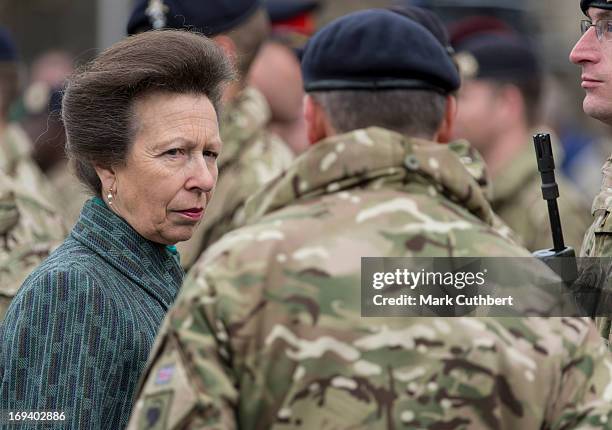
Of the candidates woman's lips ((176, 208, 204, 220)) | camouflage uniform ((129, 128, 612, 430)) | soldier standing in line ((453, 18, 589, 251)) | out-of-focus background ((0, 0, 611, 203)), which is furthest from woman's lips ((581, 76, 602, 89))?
out-of-focus background ((0, 0, 611, 203))

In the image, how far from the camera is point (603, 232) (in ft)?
13.8

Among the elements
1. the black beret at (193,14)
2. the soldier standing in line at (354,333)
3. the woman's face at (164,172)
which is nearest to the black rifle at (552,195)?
the soldier standing in line at (354,333)

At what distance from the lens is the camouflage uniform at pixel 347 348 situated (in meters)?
2.99

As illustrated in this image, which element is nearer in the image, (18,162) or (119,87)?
(119,87)

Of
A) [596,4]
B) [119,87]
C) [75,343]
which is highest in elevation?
[596,4]

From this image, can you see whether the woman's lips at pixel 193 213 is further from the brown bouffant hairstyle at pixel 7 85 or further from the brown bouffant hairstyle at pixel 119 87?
the brown bouffant hairstyle at pixel 7 85

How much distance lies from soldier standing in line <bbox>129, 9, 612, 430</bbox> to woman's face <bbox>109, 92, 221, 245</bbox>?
3.09 ft

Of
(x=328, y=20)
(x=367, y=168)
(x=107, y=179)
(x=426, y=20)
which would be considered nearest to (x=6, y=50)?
(x=426, y=20)

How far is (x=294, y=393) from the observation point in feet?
9.85

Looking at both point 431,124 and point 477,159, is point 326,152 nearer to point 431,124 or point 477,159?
point 431,124

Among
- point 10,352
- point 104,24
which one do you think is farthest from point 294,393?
point 104,24

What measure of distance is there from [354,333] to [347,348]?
4 centimetres

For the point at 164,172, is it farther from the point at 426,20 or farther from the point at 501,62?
the point at 501,62

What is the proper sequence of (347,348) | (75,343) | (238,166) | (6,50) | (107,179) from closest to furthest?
(347,348), (75,343), (107,179), (238,166), (6,50)
